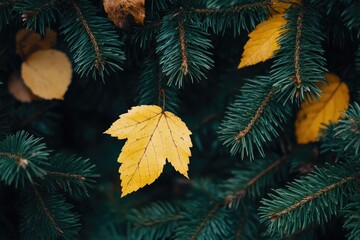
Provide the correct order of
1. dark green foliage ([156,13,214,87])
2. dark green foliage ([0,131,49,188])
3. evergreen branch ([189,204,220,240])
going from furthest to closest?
evergreen branch ([189,204,220,240])
dark green foliage ([156,13,214,87])
dark green foliage ([0,131,49,188])

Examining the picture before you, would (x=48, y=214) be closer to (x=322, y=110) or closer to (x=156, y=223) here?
(x=156, y=223)

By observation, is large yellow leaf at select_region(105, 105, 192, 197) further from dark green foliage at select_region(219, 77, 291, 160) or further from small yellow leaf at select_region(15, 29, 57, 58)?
small yellow leaf at select_region(15, 29, 57, 58)

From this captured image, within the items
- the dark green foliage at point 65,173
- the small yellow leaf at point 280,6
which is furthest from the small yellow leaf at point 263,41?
the dark green foliage at point 65,173

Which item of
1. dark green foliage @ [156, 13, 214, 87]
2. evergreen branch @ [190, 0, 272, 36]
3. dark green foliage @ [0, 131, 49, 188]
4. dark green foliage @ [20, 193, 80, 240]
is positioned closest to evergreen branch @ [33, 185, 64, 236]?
dark green foliage @ [20, 193, 80, 240]

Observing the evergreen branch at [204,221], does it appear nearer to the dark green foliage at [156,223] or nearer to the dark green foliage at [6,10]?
the dark green foliage at [156,223]

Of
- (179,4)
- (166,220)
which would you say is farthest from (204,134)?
(179,4)
